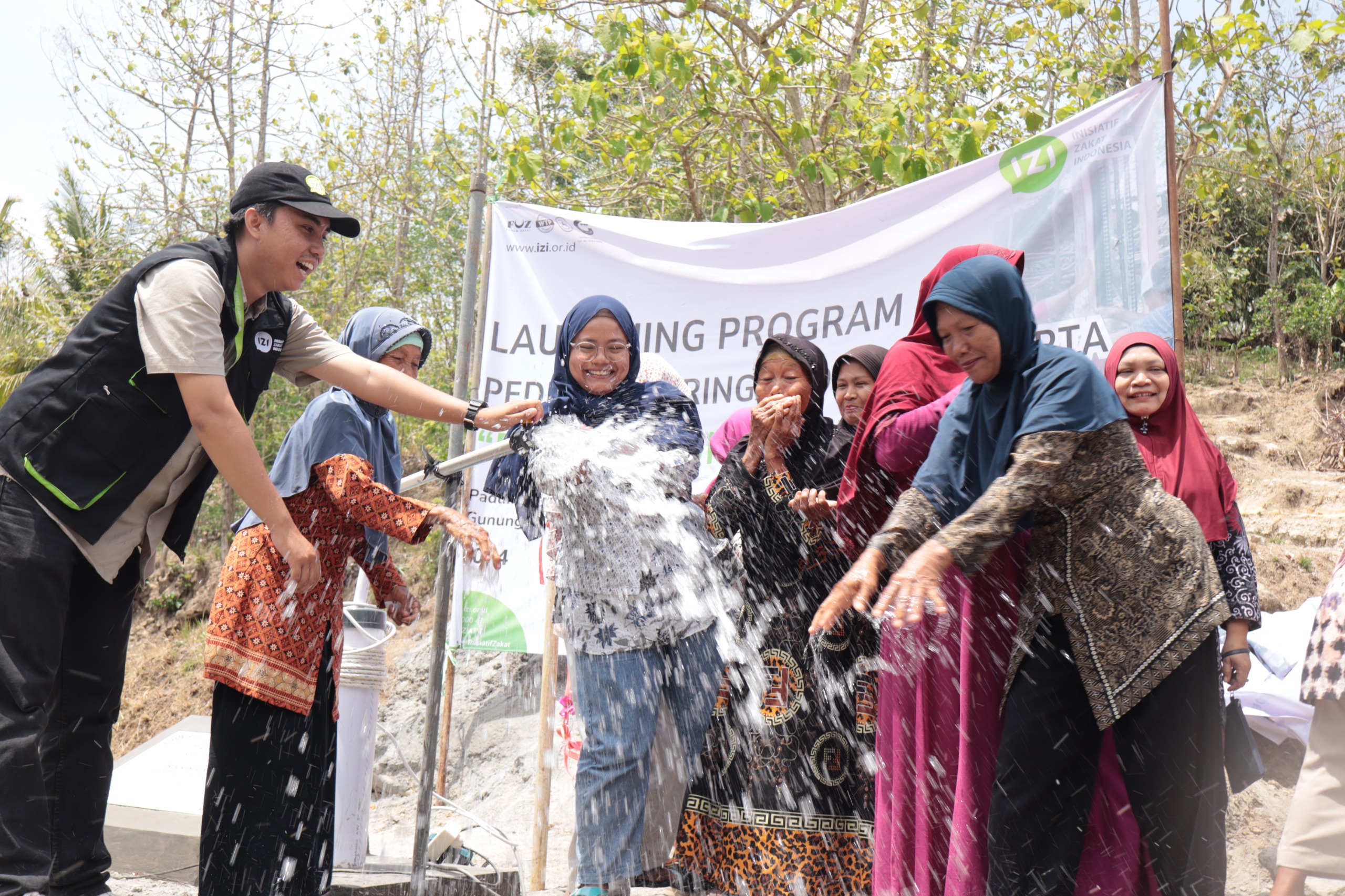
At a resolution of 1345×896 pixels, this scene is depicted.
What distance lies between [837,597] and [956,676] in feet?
1.87

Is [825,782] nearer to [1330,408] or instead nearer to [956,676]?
[956,676]

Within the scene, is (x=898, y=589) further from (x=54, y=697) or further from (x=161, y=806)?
(x=161, y=806)

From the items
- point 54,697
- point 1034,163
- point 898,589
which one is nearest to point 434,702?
point 54,697

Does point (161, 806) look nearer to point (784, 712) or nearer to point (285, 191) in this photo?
point (784, 712)

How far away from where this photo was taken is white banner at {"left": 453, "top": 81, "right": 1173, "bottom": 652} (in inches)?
132

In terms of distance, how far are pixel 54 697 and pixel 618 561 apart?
128 cm

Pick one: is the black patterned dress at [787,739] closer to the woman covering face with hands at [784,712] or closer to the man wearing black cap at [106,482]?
the woman covering face with hands at [784,712]

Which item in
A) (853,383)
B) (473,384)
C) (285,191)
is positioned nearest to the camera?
(285,191)

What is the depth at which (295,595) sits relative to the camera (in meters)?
2.34

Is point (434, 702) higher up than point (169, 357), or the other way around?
point (169, 357)

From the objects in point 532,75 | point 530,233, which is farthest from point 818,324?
point 532,75

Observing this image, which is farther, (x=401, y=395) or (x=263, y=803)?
(x=401, y=395)

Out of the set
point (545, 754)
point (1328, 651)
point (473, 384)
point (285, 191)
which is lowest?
point (545, 754)

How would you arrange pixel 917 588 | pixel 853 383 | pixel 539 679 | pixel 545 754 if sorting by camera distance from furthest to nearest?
pixel 539 679, pixel 545 754, pixel 853 383, pixel 917 588
